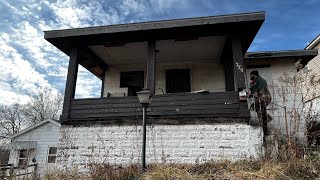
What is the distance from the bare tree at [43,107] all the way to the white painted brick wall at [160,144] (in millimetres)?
30001

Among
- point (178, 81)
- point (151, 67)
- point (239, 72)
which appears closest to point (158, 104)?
point (151, 67)

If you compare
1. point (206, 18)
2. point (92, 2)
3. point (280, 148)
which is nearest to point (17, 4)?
point (92, 2)

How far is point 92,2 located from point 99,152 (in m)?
5.01

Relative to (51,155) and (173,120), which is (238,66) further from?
(51,155)

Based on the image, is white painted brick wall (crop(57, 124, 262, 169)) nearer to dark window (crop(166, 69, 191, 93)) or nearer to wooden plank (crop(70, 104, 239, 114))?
wooden plank (crop(70, 104, 239, 114))

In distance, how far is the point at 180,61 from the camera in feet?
33.0

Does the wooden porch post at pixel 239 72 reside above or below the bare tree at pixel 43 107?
below

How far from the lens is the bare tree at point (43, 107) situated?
116 feet

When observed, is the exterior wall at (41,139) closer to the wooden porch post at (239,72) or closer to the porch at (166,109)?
the porch at (166,109)

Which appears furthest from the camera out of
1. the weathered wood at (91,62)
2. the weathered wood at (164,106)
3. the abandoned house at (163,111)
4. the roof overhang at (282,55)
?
the roof overhang at (282,55)

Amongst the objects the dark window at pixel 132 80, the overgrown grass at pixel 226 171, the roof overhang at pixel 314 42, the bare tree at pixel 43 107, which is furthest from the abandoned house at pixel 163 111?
the bare tree at pixel 43 107

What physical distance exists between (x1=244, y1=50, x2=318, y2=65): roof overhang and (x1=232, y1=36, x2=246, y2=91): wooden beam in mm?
2313

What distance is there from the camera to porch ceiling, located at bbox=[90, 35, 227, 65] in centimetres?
848

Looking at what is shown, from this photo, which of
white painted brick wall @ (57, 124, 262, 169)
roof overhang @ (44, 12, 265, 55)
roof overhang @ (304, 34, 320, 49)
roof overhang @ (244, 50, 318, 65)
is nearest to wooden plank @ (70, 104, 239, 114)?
white painted brick wall @ (57, 124, 262, 169)
